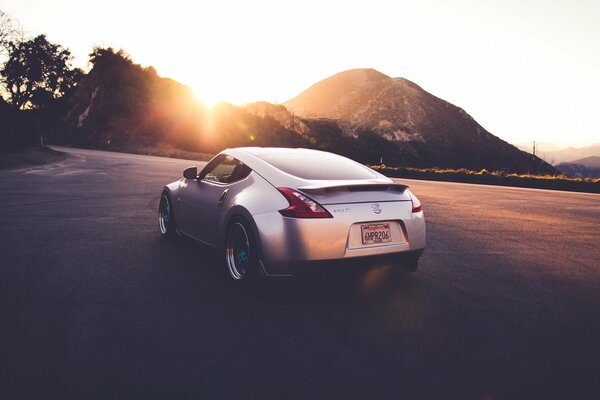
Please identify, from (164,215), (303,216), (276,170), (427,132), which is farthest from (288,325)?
(427,132)

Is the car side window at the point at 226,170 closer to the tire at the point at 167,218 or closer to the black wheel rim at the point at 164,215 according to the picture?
the tire at the point at 167,218

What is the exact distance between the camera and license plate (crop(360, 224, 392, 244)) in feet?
13.7

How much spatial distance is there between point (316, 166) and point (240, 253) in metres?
1.17

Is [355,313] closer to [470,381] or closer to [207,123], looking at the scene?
[470,381]

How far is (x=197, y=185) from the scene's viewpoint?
5727mm

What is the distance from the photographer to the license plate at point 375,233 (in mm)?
4187

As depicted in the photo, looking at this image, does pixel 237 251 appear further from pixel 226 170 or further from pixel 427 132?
pixel 427 132

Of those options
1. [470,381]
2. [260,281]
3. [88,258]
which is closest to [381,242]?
[260,281]

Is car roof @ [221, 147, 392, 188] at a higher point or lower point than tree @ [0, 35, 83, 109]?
lower

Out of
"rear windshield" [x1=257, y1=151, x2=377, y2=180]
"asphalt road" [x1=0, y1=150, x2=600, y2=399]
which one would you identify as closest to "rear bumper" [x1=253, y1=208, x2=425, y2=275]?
"asphalt road" [x1=0, y1=150, x2=600, y2=399]

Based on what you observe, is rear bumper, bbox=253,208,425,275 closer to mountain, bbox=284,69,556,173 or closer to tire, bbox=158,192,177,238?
tire, bbox=158,192,177,238

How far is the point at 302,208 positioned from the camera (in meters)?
4.02

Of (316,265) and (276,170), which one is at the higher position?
(276,170)

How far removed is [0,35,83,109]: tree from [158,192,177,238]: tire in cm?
5876
